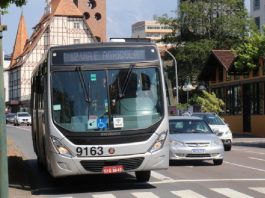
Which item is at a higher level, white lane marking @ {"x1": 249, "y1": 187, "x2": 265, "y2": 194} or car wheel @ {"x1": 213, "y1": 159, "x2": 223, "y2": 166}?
white lane marking @ {"x1": 249, "y1": 187, "x2": 265, "y2": 194}

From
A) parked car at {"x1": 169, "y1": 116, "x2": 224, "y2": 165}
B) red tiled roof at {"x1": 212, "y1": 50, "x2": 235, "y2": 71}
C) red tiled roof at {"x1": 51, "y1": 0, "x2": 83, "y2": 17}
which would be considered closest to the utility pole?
parked car at {"x1": 169, "y1": 116, "x2": 224, "y2": 165}

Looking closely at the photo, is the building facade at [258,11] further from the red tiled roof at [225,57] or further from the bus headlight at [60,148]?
the bus headlight at [60,148]

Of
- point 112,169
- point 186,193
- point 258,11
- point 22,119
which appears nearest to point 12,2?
point 112,169

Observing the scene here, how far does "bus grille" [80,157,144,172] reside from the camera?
1324 cm

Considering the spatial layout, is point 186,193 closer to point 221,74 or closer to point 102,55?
point 102,55

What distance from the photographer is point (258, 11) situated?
80188 mm

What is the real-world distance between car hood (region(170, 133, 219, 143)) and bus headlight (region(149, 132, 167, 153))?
17.7ft

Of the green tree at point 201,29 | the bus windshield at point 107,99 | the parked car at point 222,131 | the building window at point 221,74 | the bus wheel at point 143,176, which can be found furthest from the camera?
the green tree at point 201,29

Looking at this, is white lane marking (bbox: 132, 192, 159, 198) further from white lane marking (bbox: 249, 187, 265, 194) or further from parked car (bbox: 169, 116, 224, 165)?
parked car (bbox: 169, 116, 224, 165)

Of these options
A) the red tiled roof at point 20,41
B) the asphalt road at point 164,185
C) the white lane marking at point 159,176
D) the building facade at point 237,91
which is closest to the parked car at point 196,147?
the asphalt road at point 164,185

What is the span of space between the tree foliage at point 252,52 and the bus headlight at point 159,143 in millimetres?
22275

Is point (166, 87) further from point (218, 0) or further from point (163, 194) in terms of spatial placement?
point (218, 0)

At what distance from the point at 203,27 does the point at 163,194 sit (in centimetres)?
6378

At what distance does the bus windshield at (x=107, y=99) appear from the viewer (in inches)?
529
